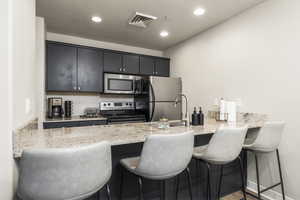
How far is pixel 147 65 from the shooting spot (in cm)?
381

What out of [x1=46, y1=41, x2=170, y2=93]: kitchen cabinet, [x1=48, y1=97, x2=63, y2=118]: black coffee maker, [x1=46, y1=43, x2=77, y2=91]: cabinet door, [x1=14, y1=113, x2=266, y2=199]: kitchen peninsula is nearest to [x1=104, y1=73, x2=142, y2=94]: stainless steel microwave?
[x1=46, y1=41, x2=170, y2=93]: kitchen cabinet

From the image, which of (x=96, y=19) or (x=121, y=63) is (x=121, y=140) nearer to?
(x=96, y=19)

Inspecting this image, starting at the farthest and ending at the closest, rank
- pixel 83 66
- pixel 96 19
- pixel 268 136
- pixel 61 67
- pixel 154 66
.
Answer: pixel 154 66
pixel 83 66
pixel 61 67
pixel 96 19
pixel 268 136

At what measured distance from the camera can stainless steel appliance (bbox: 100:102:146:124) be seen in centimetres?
314

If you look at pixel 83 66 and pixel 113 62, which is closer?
pixel 83 66

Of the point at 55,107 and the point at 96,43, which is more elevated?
the point at 96,43

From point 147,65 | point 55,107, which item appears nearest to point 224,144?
point 147,65

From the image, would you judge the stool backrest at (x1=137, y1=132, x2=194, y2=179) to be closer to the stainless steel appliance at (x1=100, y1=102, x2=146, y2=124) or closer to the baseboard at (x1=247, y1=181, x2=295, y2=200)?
the baseboard at (x1=247, y1=181, x2=295, y2=200)

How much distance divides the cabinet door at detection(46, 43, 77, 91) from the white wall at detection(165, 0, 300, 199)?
2499 millimetres

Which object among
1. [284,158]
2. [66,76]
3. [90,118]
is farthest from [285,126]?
[66,76]

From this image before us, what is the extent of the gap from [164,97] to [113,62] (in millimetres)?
1331

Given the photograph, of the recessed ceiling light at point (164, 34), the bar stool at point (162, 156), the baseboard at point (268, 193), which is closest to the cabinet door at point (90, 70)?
the recessed ceiling light at point (164, 34)

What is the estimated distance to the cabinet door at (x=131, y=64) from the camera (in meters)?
3.56

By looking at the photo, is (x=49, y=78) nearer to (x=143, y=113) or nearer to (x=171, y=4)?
(x=143, y=113)
